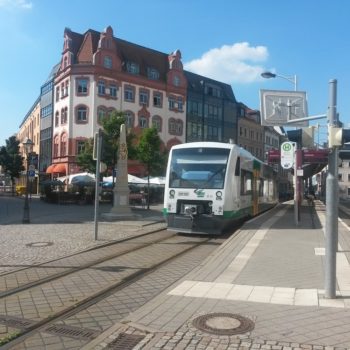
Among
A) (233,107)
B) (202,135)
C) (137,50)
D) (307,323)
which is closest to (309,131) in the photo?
(307,323)

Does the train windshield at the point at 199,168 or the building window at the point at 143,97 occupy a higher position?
the building window at the point at 143,97

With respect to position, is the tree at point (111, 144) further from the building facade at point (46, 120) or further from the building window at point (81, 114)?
the building facade at point (46, 120)

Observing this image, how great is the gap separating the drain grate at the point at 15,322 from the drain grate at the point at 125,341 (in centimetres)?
124

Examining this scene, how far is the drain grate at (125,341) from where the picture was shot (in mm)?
5125

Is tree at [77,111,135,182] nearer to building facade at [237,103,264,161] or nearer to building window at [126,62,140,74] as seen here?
building window at [126,62,140,74]

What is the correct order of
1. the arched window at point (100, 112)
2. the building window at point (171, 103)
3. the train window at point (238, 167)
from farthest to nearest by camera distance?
the building window at point (171, 103) < the arched window at point (100, 112) < the train window at point (238, 167)

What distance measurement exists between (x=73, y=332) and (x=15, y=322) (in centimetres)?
83

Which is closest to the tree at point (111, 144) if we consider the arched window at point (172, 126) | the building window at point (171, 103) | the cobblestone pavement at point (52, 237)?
the cobblestone pavement at point (52, 237)

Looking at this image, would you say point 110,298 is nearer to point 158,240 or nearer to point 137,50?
point 158,240

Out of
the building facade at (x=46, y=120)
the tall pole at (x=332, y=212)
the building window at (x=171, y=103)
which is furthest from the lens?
the building window at (x=171, y=103)

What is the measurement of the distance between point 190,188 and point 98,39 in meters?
44.8

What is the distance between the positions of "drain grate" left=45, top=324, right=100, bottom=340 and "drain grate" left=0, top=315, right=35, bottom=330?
11.3 inches

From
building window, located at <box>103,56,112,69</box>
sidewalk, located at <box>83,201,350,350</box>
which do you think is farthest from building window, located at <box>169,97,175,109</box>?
sidewalk, located at <box>83,201,350,350</box>

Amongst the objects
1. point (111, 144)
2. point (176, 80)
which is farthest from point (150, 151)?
point (176, 80)
